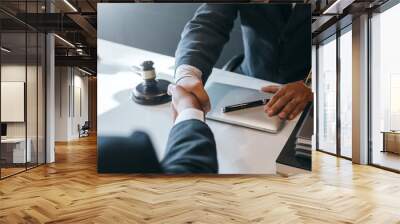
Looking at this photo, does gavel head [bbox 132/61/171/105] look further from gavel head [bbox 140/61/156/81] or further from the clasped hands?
the clasped hands

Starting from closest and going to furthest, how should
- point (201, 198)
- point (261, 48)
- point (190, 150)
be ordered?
point (201, 198), point (190, 150), point (261, 48)

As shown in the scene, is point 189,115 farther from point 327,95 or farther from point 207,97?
point 327,95

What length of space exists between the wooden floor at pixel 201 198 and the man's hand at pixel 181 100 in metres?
1.15

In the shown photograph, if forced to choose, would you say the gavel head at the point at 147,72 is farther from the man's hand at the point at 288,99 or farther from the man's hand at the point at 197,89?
the man's hand at the point at 288,99

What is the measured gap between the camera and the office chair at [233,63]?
21.1 ft

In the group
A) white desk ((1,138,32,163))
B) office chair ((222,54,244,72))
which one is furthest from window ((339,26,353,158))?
white desk ((1,138,32,163))

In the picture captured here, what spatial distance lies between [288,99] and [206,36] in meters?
1.74

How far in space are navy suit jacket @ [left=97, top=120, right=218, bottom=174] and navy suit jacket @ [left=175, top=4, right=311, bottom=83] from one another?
0.97 m

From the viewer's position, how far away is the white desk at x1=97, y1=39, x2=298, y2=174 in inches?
252

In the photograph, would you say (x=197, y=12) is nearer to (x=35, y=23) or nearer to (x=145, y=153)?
(x=145, y=153)

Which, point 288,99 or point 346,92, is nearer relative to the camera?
point 288,99

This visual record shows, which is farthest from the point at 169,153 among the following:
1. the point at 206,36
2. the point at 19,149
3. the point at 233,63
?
the point at 19,149

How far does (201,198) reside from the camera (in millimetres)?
4883

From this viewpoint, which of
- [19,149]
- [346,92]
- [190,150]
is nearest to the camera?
[190,150]
